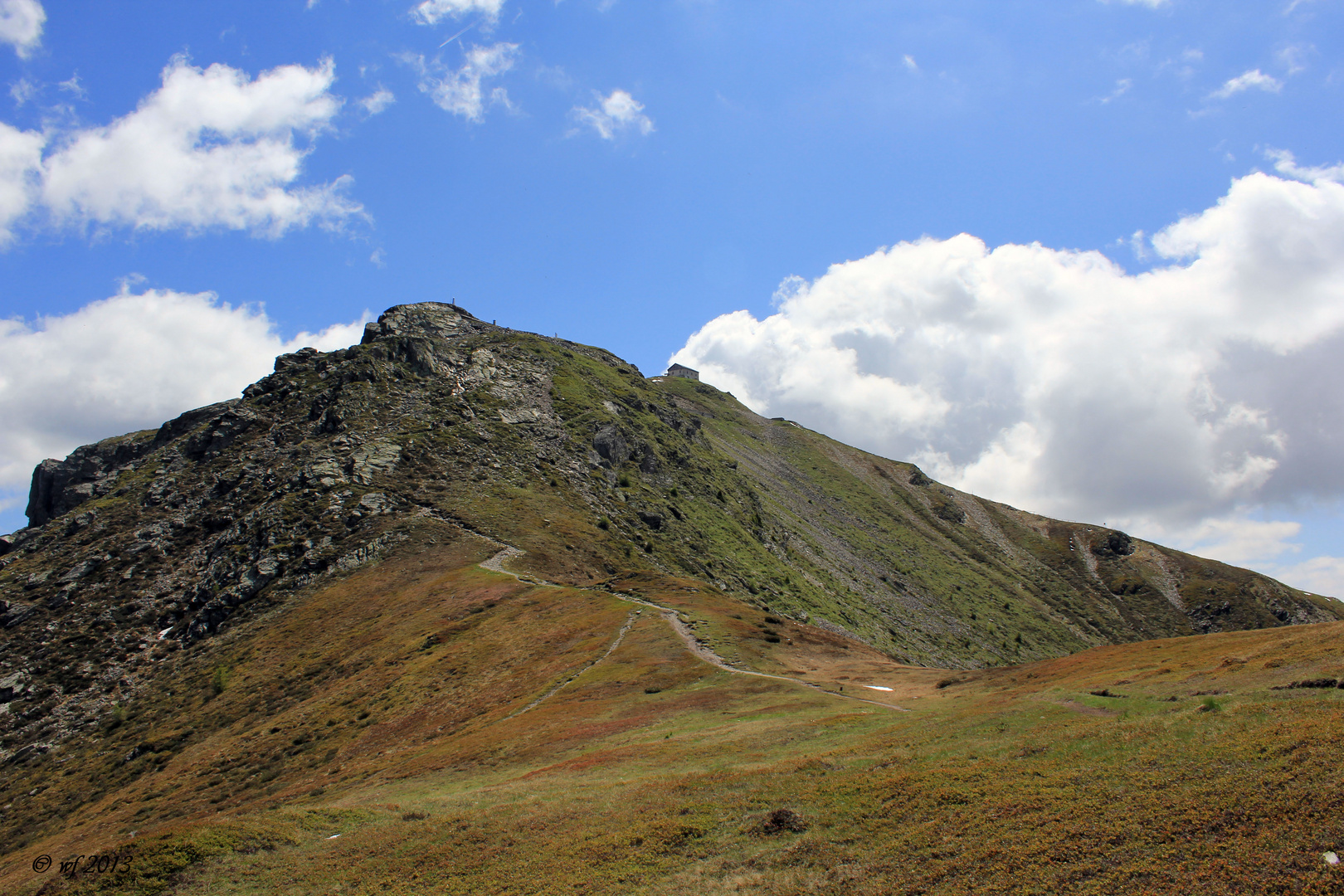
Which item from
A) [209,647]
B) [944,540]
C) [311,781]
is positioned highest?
[944,540]

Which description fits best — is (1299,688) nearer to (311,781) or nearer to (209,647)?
(311,781)

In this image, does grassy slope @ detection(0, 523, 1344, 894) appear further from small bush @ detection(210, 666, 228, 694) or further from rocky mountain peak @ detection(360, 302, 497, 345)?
rocky mountain peak @ detection(360, 302, 497, 345)

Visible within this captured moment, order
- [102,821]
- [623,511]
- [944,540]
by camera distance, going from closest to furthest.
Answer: [102,821] < [623,511] < [944,540]

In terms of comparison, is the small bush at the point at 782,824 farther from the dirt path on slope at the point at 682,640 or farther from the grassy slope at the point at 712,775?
the dirt path on slope at the point at 682,640

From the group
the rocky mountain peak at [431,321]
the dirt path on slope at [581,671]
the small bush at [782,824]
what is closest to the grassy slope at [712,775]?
the small bush at [782,824]

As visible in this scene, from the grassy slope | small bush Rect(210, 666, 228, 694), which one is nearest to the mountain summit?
small bush Rect(210, 666, 228, 694)

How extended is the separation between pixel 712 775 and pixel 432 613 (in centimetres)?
4703

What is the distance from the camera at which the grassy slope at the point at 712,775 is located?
50.5 feet

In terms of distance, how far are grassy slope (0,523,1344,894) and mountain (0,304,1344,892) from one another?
42 centimetres

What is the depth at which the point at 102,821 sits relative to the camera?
44.2 meters

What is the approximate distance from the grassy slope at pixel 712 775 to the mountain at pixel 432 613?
1.38ft

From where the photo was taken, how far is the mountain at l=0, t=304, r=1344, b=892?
126ft

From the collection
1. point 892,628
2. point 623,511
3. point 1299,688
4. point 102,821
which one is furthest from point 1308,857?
point 892,628

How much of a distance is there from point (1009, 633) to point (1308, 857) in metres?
140
